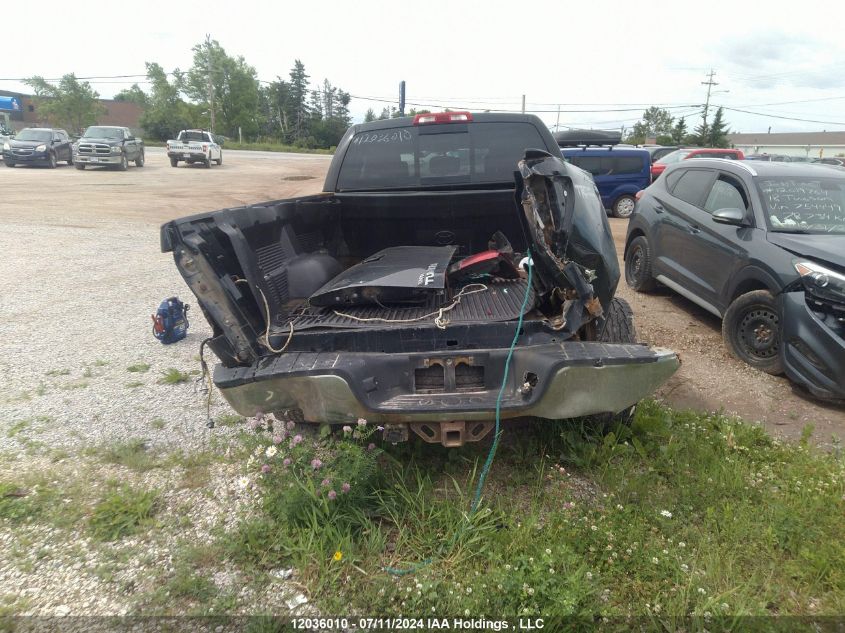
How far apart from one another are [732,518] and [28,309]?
258 inches

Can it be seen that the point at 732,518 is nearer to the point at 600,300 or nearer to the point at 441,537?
the point at 600,300

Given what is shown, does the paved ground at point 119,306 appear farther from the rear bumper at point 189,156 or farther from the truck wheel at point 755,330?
the rear bumper at point 189,156

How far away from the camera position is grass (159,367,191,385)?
427 centimetres

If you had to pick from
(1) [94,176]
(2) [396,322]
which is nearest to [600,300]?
(2) [396,322]

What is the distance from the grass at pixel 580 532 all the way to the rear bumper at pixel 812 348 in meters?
0.88

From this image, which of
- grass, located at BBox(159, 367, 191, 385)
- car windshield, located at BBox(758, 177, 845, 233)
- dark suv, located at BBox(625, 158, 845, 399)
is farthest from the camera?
car windshield, located at BBox(758, 177, 845, 233)

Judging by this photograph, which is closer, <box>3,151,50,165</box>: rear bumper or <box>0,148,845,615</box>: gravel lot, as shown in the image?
<box>0,148,845,615</box>: gravel lot

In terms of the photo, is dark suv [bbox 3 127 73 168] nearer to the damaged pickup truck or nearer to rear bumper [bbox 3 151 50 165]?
rear bumper [bbox 3 151 50 165]

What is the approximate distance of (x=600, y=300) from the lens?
9.53ft

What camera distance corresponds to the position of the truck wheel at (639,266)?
22.1 ft

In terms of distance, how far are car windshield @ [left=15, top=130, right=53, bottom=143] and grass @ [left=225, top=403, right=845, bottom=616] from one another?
2650 centimetres

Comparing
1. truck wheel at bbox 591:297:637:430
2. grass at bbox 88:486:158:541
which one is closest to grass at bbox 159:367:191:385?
grass at bbox 88:486:158:541

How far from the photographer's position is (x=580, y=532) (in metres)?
2.56

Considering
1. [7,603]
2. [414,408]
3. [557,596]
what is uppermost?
[414,408]
